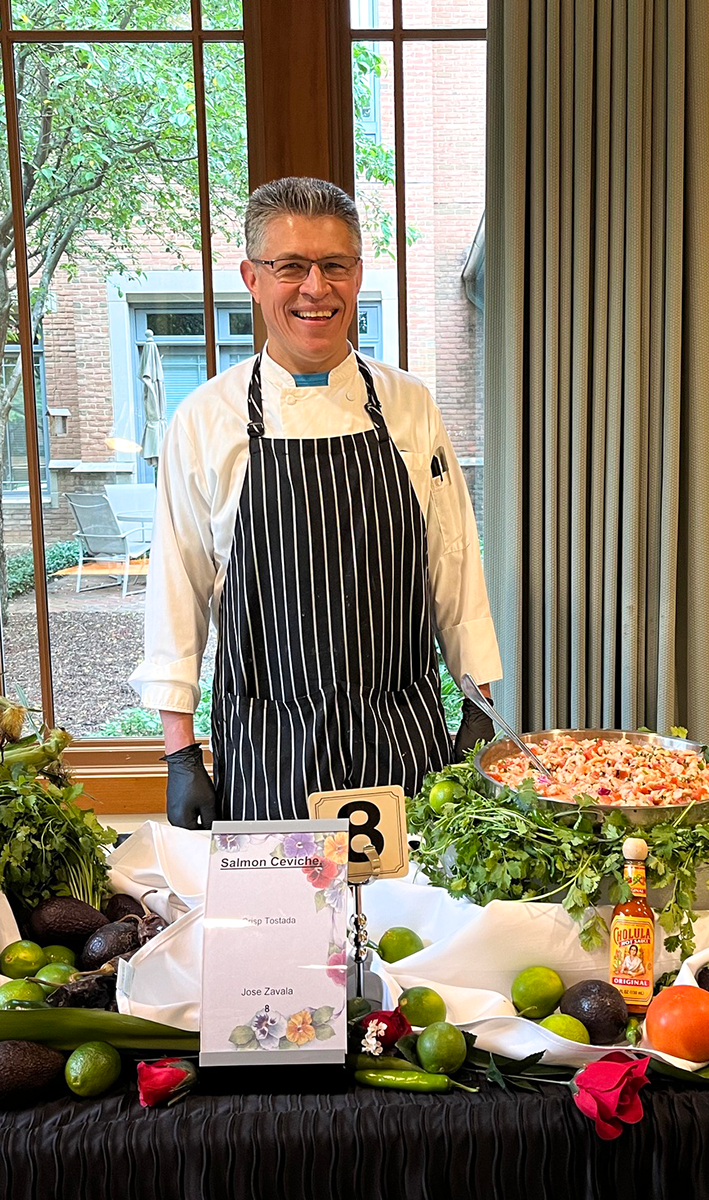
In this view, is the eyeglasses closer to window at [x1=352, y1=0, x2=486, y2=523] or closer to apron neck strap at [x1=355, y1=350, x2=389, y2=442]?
apron neck strap at [x1=355, y1=350, x2=389, y2=442]

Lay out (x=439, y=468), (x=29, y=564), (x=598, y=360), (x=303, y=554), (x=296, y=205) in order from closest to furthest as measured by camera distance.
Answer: (x=296, y=205), (x=303, y=554), (x=439, y=468), (x=598, y=360), (x=29, y=564)

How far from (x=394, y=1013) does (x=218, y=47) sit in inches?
93.3

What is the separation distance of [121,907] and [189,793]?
50 cm

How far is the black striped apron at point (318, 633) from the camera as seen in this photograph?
1831mm

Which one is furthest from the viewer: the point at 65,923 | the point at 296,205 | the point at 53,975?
the point at 296,205

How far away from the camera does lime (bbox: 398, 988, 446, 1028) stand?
43.7 inches

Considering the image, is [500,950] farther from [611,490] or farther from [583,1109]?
[611,490]

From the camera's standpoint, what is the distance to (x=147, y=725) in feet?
9.75

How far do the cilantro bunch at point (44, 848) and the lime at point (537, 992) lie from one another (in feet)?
1.75

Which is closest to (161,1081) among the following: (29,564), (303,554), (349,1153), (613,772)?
(349,1153)

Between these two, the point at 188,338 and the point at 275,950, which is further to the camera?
the point at 188,338

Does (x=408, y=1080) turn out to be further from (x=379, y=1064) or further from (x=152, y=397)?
(x=152, y=397)

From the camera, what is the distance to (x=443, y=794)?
1.38 m

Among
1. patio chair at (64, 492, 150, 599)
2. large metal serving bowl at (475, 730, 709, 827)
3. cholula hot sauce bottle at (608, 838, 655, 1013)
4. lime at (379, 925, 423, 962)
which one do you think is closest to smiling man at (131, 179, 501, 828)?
large metal serving bowl at (475, 730, 709, 827)
